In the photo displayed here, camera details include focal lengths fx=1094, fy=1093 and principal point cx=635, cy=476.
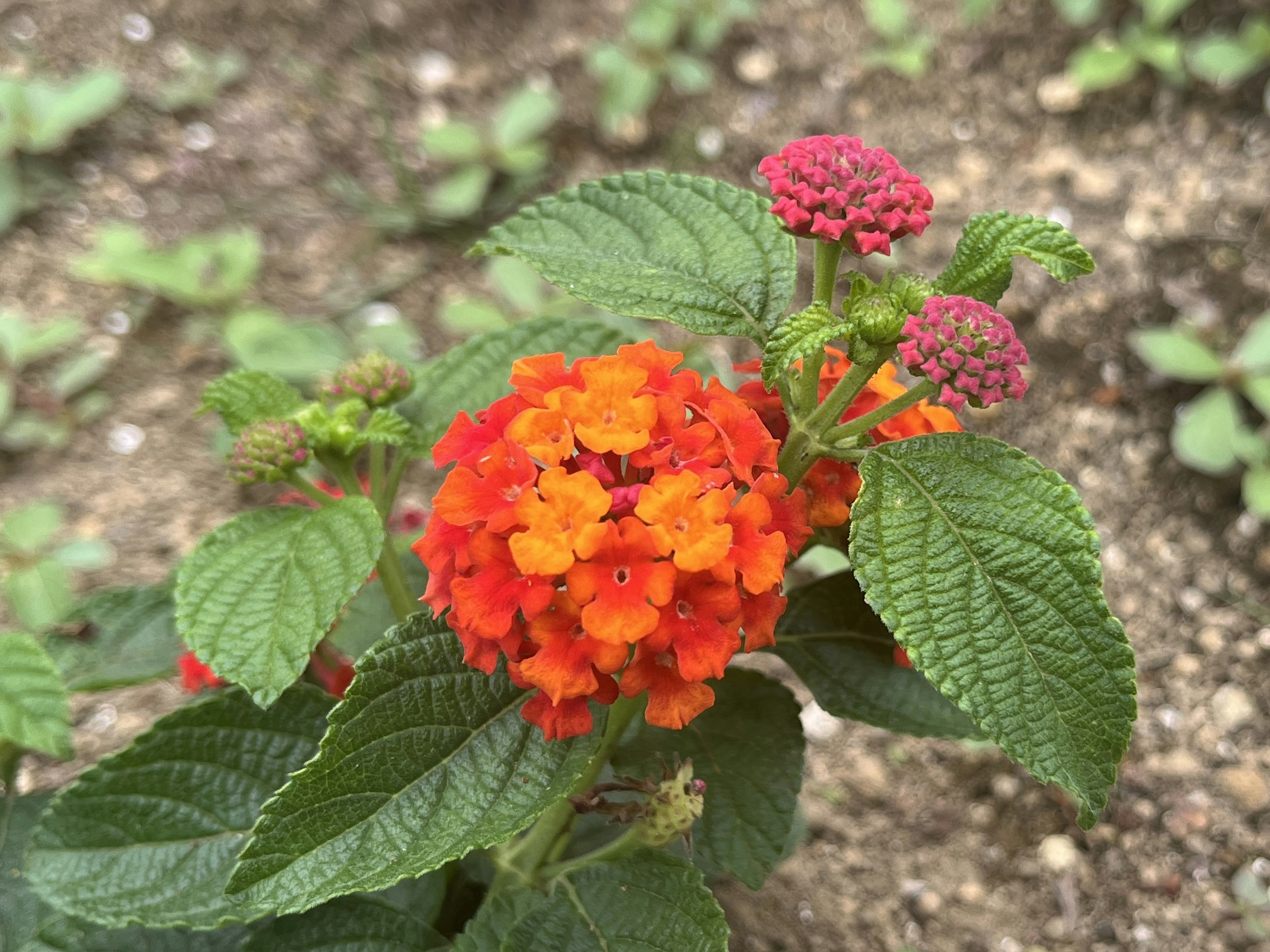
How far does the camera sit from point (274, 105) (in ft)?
9.57

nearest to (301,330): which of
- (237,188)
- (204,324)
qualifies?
(204,324)

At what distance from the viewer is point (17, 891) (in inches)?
52.2

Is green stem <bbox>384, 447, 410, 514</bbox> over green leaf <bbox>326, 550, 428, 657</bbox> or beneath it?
over

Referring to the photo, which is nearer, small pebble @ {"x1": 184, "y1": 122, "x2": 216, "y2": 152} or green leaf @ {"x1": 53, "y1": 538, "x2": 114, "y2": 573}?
green leaf @ {"x1": 53, "y1": 538, "x2": 114, "y2": 573}

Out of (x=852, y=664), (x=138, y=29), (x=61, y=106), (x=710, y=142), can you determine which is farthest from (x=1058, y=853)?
(x=138, y=29)

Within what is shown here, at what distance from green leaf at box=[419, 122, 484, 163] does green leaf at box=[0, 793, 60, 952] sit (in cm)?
184

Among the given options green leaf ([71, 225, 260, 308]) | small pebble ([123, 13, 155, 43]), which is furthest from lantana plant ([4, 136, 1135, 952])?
small pebble ([123, 13, 155, 43])

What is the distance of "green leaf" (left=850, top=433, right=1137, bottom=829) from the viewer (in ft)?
2.90

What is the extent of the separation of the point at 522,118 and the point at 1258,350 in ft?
5.68

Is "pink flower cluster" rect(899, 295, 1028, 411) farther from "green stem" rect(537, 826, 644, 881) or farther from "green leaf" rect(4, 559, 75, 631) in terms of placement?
"green leaf" rect(4, 559, 75, 631)

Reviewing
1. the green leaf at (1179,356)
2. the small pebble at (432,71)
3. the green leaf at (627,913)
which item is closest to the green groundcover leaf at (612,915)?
the green leaf at (627,913)

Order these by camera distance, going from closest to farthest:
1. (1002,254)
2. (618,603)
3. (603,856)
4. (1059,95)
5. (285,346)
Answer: (618,603)
(1002,254)
(603,856)
(285,346)
(1059,95)

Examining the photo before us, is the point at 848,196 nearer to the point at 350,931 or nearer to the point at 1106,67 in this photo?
the point at 350,931

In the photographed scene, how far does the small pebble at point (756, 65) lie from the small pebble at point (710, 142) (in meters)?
0.19
